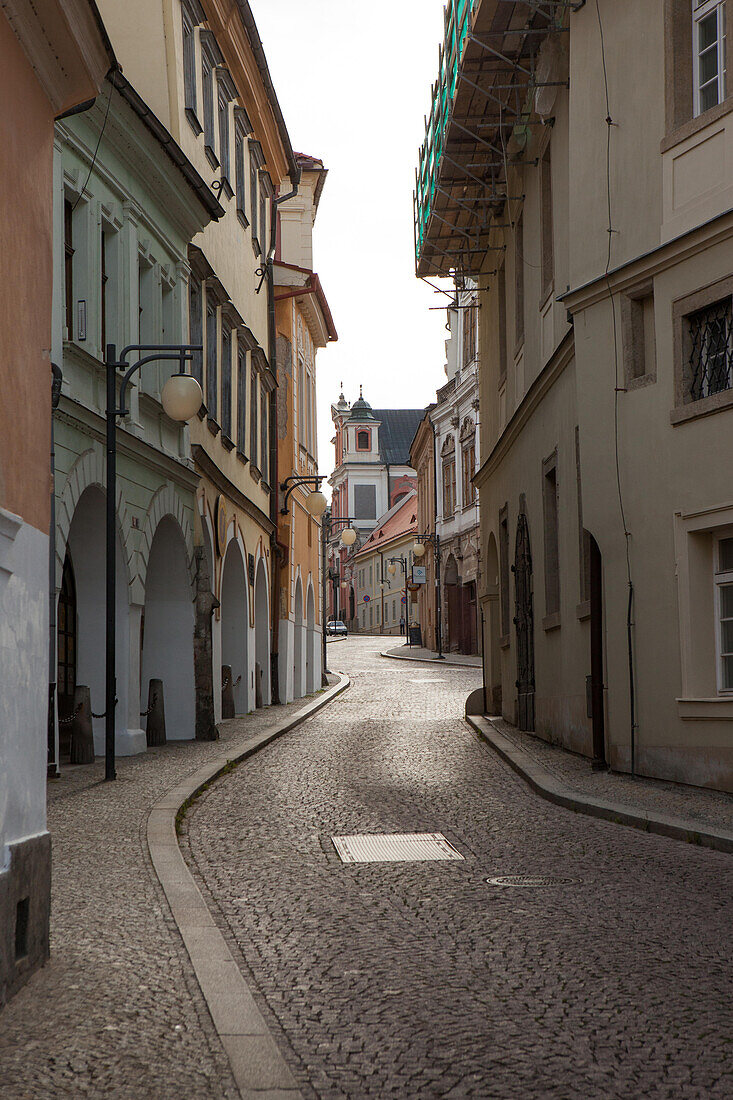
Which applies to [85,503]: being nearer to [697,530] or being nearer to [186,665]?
[186,665]

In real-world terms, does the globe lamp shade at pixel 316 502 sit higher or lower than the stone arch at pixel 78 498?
higher

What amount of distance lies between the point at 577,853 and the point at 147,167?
1180cm

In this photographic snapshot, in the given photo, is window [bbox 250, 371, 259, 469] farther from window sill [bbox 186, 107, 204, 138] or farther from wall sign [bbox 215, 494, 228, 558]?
window sill [bbox 186, 107, 204, 138]

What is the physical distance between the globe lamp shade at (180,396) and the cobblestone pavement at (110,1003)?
606 cm

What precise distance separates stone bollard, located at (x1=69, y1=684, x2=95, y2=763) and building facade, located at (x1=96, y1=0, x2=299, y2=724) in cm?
402

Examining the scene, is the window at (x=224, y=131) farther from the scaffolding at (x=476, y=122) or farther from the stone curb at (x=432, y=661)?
the stone curb at (x=432, y=661)

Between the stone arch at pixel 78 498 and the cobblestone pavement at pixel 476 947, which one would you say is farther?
the stone arch at pixel 78 498

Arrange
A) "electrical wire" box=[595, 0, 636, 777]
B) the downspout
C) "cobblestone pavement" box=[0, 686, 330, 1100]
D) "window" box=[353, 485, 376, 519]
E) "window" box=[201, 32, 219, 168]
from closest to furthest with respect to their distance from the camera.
→ 1. "cobblestone pavement" box=[0, 686, 330, 1100]
2. "electrical wire" box=[595, 0, 636, 777]
3. "window" box=[201, 32, 219, 168]
4. the downspout
5. "window" box=[353, 485, 376, 519]

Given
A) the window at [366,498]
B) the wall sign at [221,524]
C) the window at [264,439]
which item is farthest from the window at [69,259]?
the window at [366,498]

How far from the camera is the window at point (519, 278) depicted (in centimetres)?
2208

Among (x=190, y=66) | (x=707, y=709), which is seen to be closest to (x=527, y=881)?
(x=707, y=709)

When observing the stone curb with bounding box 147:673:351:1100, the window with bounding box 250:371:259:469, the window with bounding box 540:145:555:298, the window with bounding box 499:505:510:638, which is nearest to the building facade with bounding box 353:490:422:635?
the window with bounding box 250:371:259:469

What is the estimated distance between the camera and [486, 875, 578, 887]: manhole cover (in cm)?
875

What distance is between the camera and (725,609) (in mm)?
13578
